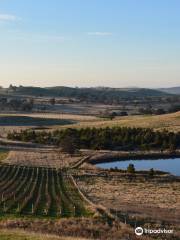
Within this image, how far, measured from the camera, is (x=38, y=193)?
43.9 m

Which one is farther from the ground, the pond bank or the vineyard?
the vineyard

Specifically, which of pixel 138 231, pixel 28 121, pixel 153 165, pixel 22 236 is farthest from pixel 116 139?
pixel 22 236

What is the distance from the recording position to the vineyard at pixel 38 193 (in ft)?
114

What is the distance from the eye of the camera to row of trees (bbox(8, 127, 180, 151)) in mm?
91812

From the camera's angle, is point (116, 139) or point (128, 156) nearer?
point (128, 156)

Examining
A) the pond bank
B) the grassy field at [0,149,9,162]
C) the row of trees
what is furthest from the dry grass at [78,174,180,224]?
the row of trees

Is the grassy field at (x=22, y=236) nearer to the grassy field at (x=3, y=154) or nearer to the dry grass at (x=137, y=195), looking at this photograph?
the dry grass at (x=137, y=195)

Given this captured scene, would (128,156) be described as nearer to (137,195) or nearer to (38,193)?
(137,195)

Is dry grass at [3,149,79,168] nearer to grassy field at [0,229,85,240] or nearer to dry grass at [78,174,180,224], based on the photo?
dry grass at [78,174,180,224]

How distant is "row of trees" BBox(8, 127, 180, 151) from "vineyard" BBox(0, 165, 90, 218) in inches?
1116

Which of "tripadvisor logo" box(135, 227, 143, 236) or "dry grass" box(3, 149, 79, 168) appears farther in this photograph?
"dry grass" box(3, 149, 79, 168)

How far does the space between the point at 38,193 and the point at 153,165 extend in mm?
34078

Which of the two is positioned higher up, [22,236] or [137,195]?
[22,236]

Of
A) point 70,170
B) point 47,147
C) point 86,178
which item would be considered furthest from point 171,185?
point 47,147
